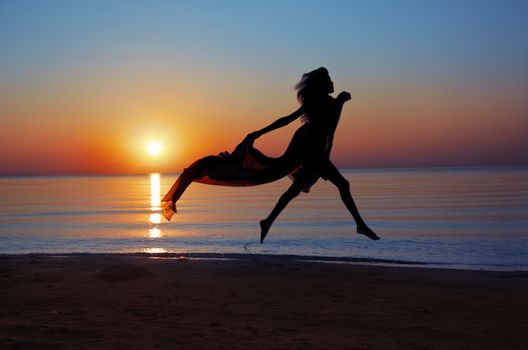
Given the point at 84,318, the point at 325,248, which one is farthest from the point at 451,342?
the point at 325,248

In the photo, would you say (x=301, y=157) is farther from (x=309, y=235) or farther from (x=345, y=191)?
(x=309, y=235)

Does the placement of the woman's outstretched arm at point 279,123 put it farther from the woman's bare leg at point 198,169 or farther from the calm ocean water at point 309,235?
the calm ocean water at point 309,235

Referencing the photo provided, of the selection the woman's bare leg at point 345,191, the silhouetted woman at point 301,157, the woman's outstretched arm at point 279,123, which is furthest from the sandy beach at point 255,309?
the woman's outstretched arm at point 279,123

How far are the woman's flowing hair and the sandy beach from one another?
2.89m

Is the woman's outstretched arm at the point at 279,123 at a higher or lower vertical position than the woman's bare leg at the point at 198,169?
higher

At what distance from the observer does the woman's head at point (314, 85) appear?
684cm

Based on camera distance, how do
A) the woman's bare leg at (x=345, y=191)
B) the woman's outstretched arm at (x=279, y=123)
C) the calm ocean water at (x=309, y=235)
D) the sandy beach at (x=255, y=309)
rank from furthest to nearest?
the calm ocean water at (x=309, y=235) → the woman's bare leg at (x=345, y=191) → the sandy beach at (x=255, y=309) → the woman's outstretched arm at (x=279, y=123)

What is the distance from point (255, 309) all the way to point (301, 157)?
107 inches

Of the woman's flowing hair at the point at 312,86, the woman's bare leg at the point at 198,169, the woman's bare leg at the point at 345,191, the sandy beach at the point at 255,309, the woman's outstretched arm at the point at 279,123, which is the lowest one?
the sandy beach at the point at 255,309

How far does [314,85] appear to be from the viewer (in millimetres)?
6852

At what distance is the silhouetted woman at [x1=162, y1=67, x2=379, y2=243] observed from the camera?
6.84 metres

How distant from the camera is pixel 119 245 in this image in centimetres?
2205

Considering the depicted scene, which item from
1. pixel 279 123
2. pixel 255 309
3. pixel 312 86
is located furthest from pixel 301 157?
pixel 255 309

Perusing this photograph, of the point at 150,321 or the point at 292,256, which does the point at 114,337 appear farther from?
the point at 292,256
